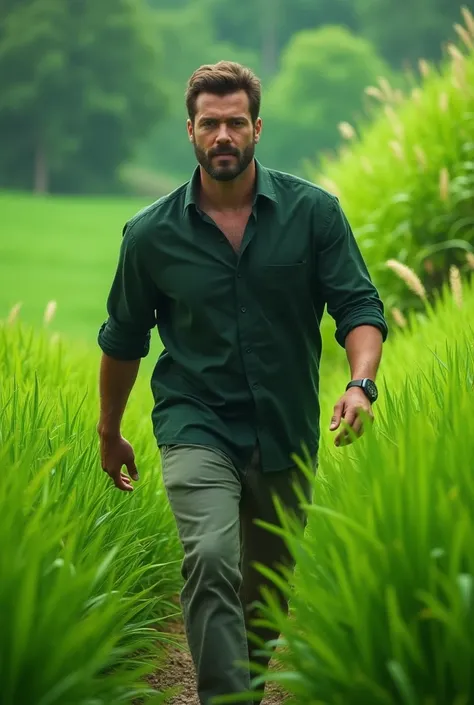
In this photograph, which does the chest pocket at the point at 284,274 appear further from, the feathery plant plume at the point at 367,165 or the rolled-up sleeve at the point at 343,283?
the feathery plant plume at the point at 367,165

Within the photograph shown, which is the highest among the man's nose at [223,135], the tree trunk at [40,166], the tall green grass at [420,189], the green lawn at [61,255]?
the tree trunk at [40,166]

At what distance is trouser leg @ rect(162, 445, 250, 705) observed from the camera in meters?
3.44

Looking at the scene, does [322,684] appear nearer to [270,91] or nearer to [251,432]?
[251,432]

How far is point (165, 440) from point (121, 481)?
12.7 inches

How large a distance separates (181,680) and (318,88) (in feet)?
144

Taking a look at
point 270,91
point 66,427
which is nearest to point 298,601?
point 66,427

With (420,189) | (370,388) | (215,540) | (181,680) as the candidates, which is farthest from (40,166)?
(215,540)

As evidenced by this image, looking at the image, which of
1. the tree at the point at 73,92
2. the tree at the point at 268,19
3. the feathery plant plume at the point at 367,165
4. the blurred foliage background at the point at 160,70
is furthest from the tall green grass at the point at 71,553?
the tree at the point at 268,19

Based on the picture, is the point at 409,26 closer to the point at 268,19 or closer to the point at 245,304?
the point at 268,19

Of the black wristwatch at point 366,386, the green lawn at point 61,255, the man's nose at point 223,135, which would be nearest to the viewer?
the black wristwatch at point 366,386

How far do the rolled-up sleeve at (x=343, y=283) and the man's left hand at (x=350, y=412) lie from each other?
375mm

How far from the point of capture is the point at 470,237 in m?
8.68

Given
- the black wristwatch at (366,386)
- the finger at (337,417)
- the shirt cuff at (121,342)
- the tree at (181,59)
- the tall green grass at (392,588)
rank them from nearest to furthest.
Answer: the tall green grass at (392,588), the finger at (337,417), the black wristwatch at (366,386), the shirt cuff at (121,342), the tree at (181,59)

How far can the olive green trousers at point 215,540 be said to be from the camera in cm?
345
